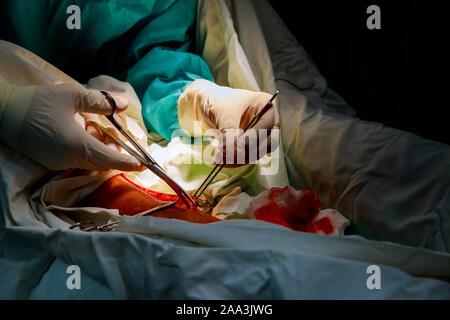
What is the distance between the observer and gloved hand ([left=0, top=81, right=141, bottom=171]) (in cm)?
87

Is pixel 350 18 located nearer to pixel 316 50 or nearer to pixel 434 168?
pixel 316 50

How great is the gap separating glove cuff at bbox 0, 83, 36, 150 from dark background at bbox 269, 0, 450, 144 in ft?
4.13

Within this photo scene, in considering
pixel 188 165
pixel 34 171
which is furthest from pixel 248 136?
pixel 34 171

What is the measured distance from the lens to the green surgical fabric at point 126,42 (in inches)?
49.5

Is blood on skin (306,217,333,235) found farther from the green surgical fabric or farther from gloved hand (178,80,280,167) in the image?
the green surgical fabric

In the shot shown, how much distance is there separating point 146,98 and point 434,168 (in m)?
1.04

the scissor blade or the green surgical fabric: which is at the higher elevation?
the green surgical fabric

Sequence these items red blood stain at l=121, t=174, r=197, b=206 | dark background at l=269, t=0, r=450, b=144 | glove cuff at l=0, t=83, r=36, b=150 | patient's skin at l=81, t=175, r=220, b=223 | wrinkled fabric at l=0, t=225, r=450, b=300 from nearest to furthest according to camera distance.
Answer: wrinkled fabric at l=0, t=225, r=450, b=300, glove cuff at l=0, t=83, r=36, b=150, patient's skin at l=81, t=175, r=220, b=223, red blood stain at l=121, t=174, r=197, b=206, dark background at l=269, t=0, r=450, b=144

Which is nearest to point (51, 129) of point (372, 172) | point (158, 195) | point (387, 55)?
point (158, 195)

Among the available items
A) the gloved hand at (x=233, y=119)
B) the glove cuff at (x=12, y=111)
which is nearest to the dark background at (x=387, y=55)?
the gloved hand at (x=233, y=119)

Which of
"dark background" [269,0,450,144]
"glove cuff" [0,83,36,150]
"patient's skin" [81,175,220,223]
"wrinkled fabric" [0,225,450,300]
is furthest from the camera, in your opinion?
"dark background" [269,0,450,144]

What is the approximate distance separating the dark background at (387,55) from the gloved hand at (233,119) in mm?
562

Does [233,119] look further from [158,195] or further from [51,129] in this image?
[51,129]

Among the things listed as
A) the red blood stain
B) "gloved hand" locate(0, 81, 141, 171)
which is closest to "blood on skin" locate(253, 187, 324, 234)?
the red blood stain
